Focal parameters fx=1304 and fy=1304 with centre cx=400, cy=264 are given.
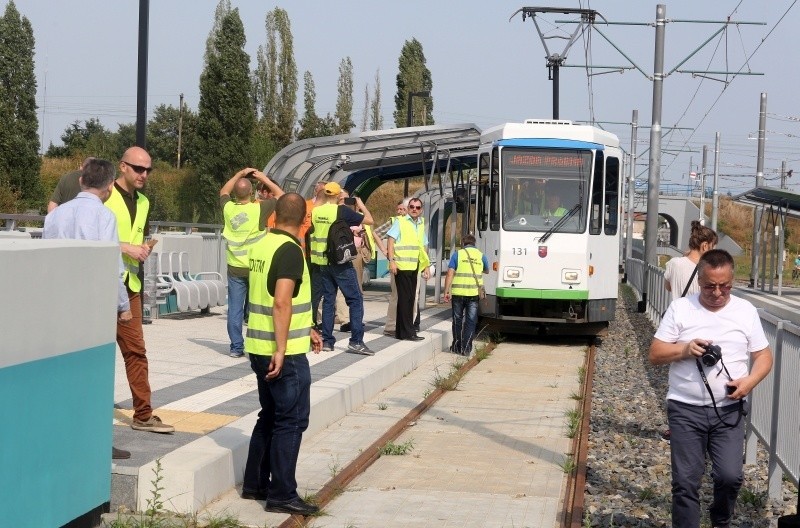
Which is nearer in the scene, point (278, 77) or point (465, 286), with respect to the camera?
point (465, 286)

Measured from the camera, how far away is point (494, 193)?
64.2 ft

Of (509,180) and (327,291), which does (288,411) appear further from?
(509,180)

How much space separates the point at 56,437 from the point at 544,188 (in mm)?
14225

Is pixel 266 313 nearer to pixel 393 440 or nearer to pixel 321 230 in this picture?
pixel 393 440

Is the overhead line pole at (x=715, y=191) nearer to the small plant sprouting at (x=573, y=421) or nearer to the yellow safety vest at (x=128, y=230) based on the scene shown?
the small plant sprouting at (x=573, y=421)

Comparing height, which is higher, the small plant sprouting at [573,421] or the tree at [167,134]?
the tree at [167,134]

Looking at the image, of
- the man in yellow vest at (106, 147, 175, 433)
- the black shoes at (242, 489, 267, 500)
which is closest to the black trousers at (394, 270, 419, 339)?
the man in yellow vest at (106, 147, 175, 433)

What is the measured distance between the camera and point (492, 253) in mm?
19531

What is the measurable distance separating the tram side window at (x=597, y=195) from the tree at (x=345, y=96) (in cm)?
6803

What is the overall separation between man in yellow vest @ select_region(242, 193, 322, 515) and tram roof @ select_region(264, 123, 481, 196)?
13783 mm

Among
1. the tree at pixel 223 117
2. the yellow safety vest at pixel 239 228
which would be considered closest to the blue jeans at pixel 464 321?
the yellow safety vest at pixel 239 228

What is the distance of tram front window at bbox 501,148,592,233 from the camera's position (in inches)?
760

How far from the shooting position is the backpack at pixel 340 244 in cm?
1385

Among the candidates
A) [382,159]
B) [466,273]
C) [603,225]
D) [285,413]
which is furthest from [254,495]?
[382,159]
